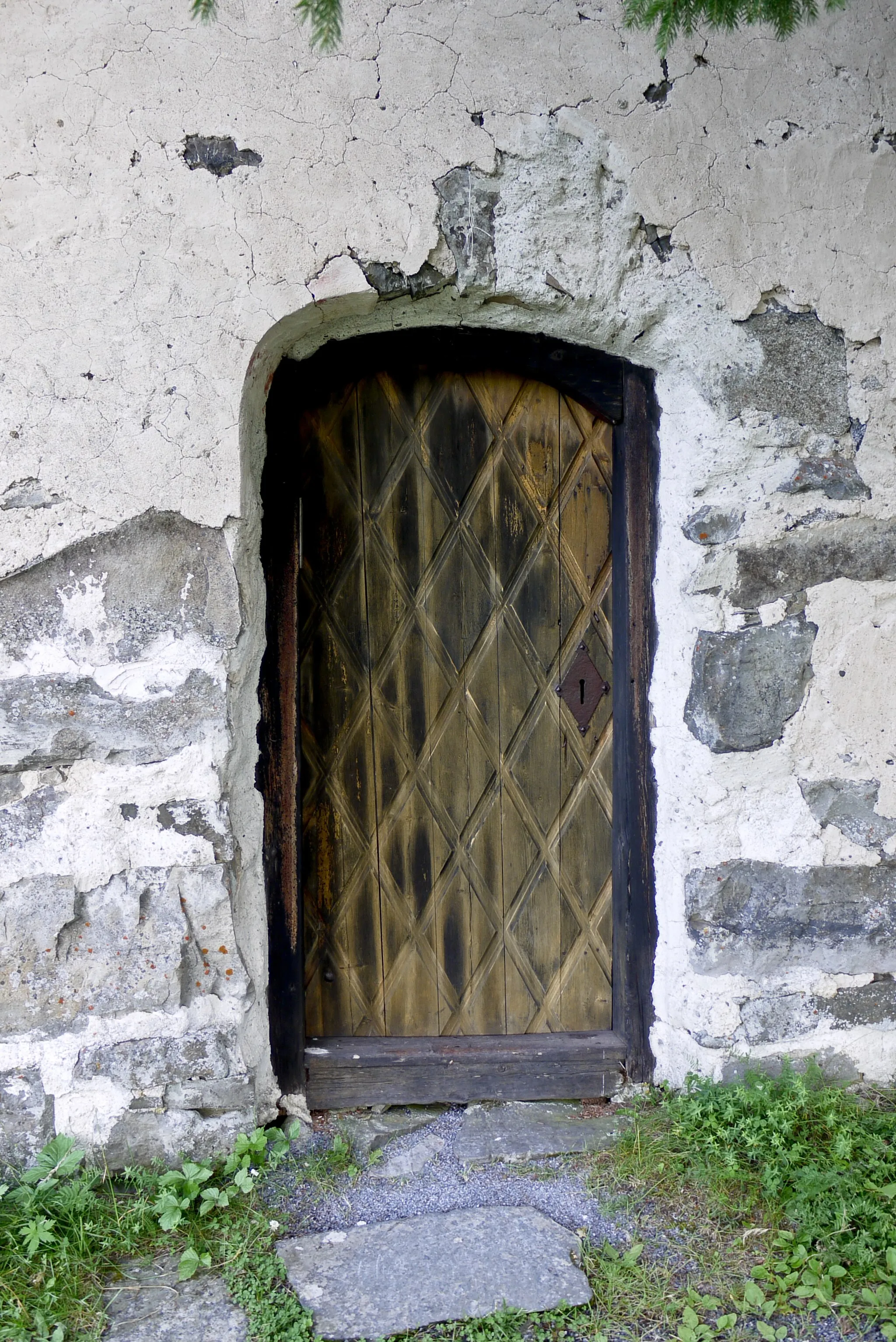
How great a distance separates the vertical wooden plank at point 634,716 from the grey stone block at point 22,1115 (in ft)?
4.55

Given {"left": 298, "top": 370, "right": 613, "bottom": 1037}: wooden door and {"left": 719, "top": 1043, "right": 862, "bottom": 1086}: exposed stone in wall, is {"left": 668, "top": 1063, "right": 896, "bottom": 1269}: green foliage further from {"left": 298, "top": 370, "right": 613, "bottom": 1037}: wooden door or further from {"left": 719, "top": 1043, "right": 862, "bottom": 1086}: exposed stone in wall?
{"left": 298, "top": 370, "right": 613, "bottom": 1037}: wooden door

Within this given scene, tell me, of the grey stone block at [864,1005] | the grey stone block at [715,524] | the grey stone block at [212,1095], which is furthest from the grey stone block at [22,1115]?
the grey stone block at [715,524]

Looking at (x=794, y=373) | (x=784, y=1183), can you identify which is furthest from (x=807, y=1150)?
(x=794, y=373)

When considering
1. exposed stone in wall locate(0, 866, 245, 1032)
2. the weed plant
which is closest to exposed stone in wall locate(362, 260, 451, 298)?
exposed stone in wall locate(0, 866, 245, 1032)

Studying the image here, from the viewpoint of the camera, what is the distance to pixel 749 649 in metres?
2.00

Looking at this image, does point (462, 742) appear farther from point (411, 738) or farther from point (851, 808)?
point (851, 808)

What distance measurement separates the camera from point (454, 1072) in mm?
2229

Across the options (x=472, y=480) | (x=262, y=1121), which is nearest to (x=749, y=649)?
(x=472, y=480)

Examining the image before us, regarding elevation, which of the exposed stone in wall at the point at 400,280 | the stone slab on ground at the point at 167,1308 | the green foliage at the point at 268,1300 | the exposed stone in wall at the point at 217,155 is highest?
the exposed stone in wall at the point at 217,155

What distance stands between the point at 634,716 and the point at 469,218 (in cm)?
120

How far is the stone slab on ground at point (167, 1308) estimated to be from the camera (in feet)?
5.27

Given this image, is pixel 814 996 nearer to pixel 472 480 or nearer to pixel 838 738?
pixel 838 738

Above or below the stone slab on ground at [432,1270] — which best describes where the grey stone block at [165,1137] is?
above

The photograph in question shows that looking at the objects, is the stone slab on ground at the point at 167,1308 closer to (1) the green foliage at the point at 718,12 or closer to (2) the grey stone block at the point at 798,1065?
(2) the grey stone block at the point at 798,1065
